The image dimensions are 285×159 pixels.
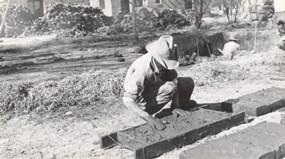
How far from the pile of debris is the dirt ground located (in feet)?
37.3

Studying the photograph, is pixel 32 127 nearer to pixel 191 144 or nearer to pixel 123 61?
pixel 191 144

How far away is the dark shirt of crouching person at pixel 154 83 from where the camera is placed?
152 inches

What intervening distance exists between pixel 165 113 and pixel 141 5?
2185 cm

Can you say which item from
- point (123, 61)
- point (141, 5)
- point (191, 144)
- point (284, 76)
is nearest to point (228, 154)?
point (191, 144)

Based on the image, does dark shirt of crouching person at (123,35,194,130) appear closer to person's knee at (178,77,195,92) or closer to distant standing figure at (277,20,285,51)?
person's knee at (178,77,195,92)

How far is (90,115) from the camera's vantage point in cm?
524

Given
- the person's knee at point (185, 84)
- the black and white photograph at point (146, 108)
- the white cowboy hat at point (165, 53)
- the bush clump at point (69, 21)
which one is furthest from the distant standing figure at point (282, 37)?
the bush clump at point (69, 21)

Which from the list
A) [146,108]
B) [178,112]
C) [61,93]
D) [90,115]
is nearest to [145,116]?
[146,108]

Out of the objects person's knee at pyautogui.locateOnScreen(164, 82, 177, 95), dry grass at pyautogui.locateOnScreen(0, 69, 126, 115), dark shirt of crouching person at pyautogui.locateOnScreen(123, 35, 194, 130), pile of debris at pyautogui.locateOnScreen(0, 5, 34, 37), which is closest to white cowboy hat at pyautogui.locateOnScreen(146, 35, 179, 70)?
dark shirt of crouching person at pyautogui.locateOnScreen(123, 35, 194, 130)

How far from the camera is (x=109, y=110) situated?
5.45 metres

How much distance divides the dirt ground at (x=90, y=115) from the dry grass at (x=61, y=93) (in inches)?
9.2

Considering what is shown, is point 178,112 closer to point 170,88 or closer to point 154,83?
point 170,88

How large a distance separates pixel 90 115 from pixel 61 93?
0.98 m

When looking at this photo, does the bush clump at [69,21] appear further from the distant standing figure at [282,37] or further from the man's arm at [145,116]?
the man's arm at [145,116]
